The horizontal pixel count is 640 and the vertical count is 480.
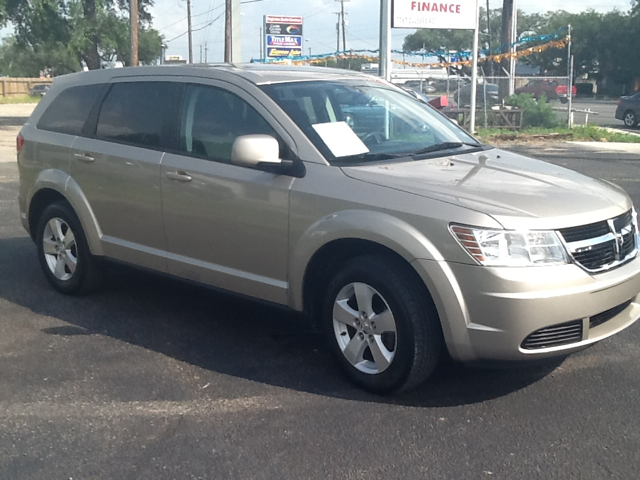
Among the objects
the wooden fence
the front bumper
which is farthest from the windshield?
the wooden fence

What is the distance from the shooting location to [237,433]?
13.1 ft

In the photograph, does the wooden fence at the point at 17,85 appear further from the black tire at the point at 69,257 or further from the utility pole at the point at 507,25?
the black tire at the point at 69,257

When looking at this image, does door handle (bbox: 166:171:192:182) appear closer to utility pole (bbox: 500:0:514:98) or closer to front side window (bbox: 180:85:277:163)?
front side window (bbox: 180:85:277:163)

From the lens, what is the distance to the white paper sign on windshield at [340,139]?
4.80 metres

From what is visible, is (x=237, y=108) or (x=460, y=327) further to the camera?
(x=237, y=108)

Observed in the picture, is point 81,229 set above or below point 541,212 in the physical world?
below

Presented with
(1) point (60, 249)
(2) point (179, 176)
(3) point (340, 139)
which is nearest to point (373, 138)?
(3) point (340, 139)

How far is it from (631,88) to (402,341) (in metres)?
65.6

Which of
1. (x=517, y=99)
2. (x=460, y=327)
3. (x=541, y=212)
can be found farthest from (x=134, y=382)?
(x=517, y=99)

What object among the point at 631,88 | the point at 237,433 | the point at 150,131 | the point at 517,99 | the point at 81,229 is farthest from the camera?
the point at 631,88

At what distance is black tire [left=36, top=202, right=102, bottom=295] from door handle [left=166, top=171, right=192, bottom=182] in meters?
1.20

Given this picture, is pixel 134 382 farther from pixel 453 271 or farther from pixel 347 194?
pixel 453 271

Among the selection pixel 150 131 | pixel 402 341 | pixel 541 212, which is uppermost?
pixel 150 131

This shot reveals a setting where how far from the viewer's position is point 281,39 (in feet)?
186
